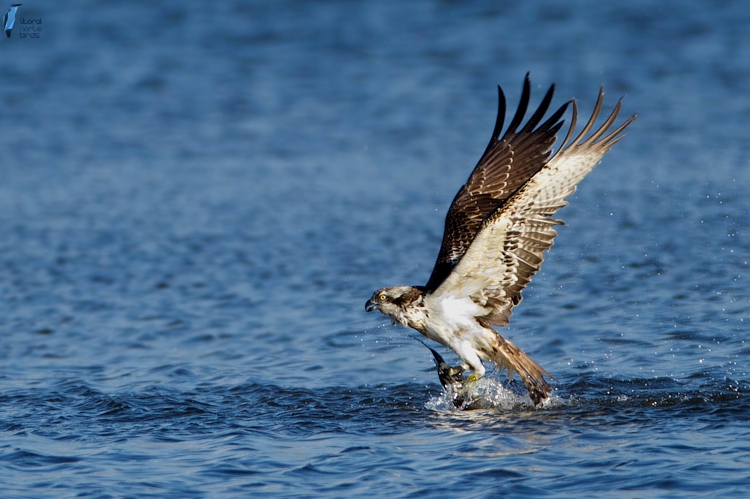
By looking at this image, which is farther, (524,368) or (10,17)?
(10,17)

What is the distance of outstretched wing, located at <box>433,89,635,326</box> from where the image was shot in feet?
22.3

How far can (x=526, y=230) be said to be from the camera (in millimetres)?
6969

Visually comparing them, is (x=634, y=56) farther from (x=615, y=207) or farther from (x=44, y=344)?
(x=44, y=344)

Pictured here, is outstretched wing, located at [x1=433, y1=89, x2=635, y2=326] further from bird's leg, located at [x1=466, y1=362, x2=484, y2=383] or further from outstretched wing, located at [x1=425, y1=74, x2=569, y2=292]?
bird's leg, located at [x1=466, y1=362, x2=484, y2=383]

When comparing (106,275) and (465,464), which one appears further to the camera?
(106,275)

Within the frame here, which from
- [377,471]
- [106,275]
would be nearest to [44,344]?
[106,275]

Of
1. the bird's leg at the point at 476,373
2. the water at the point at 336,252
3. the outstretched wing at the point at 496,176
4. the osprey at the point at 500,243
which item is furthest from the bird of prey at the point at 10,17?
the bird's leg at the point at 476,373

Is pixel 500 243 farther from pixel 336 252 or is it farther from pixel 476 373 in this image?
pixel 336 252

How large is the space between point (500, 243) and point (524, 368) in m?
1.05

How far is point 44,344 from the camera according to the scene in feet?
31.1

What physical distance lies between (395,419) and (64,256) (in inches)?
256

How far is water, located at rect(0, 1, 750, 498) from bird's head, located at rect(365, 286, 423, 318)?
71 cm

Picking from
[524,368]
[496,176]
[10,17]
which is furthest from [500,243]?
[10,17]

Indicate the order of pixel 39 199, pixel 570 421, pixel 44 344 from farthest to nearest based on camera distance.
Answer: pixel 39 199
pixel 44 344
pixel 570 421
